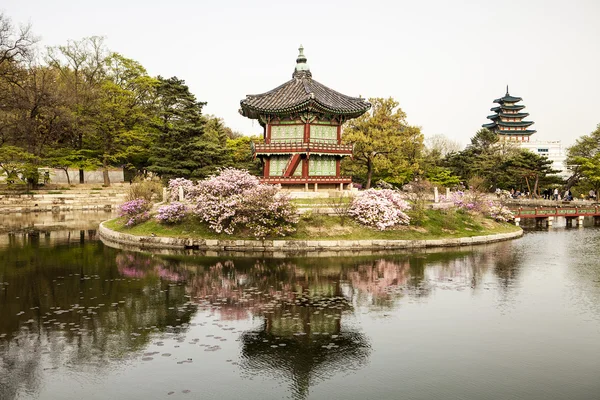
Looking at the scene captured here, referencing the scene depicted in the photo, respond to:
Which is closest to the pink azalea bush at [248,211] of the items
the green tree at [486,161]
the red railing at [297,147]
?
the red railing at [297,147]

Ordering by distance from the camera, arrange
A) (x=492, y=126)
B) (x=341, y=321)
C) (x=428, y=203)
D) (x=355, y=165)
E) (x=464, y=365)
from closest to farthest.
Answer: (x=464, y=365), (x=341, y=321), (x=428, y=203), (x=355, y=165), (x=492, y=126)

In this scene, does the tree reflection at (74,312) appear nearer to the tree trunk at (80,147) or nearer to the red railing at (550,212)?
the red railing at (550,212)

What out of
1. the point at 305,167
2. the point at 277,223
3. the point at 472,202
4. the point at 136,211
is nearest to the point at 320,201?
the point at 305,167

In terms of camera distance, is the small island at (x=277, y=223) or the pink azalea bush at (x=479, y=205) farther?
the pink azalea bush at (x=479, y=205)

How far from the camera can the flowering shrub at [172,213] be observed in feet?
109

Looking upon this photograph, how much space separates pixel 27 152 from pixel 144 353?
55.2 meters

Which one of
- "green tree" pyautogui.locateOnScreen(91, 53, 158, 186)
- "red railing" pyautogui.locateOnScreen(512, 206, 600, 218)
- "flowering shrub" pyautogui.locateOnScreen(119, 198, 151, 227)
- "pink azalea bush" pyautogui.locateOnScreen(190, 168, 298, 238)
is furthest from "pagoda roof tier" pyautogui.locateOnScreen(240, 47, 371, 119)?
"green tree" pyautogui.locateOnScreen(91, 53, 158, 186)

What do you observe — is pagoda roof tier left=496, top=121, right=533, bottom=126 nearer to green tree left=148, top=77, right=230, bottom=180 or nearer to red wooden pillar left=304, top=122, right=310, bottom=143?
green tree left=148, top=77, right=230, bottom=180

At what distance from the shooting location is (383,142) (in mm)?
58094

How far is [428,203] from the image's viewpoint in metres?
39.1

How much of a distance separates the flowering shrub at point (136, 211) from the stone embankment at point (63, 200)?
2035 centimetres

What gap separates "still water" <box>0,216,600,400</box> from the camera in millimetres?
11000

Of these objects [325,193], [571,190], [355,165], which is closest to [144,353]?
[325,193]

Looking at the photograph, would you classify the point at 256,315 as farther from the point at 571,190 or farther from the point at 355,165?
the point at 571,190
